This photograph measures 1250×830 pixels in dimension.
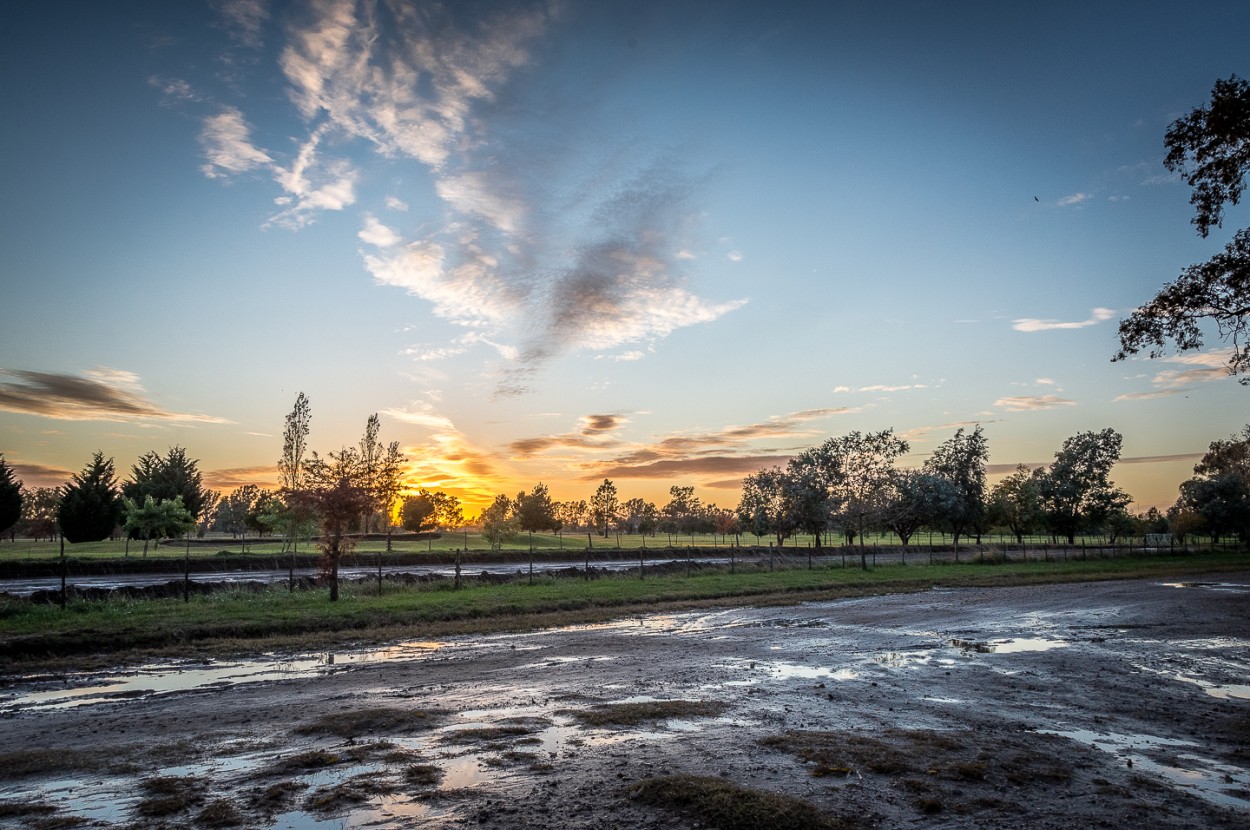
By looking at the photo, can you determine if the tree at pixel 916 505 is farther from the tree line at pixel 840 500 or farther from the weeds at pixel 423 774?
the weeds at pixel 423 774

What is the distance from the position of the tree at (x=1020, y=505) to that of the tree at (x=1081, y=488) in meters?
1.72

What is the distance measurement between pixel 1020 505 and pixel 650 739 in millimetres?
98258

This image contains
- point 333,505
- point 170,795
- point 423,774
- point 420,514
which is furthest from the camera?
point 420,514

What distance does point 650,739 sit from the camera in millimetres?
8594

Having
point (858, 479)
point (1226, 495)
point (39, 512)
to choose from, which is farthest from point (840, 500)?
point (39, 512)

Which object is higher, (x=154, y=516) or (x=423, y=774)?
(x=154, y=516)

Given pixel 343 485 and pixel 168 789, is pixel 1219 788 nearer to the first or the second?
pixel 168 789

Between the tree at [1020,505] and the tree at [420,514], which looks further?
the tree at [420,514]

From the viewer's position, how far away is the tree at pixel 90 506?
66625mm

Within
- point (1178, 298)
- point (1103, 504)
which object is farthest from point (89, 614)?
point (1103, 504)

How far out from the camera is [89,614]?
2064cm

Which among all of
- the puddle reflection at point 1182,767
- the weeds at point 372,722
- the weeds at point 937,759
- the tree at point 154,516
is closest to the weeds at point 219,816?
the weeds at point 372,722

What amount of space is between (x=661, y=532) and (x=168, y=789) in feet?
556

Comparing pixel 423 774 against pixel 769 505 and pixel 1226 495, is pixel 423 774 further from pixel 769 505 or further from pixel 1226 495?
pixel 1226 495
